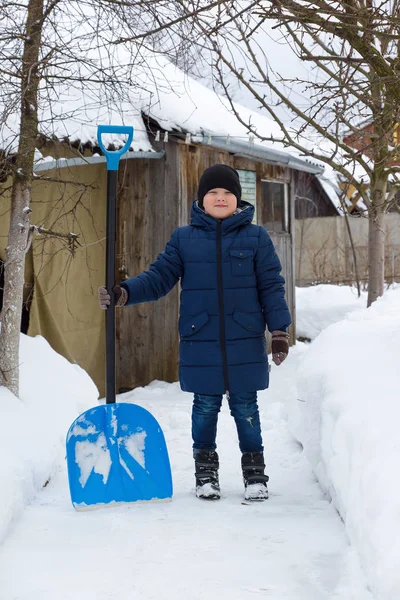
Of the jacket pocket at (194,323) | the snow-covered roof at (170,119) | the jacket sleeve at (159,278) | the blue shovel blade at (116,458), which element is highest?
the snow-covered roof at (170,119)

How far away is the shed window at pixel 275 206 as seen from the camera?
9820 mm

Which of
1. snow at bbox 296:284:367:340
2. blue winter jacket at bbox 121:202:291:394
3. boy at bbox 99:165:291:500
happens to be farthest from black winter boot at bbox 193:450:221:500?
snow at bbox 296:284:367:340

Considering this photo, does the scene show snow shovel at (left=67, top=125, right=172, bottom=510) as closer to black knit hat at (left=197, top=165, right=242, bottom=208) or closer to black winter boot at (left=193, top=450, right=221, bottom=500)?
black winter boot at (left=193, top=450, right=221, bottom=500)

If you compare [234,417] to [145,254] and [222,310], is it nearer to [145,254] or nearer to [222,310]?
[222,310]

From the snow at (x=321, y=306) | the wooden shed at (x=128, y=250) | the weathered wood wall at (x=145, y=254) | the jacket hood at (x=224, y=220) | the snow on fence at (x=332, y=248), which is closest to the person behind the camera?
the jacket hood at (x=224, y=220)

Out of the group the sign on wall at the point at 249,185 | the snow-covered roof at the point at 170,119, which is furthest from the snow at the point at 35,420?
the sign on wall at the point at 249,185

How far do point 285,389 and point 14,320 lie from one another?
144 inches

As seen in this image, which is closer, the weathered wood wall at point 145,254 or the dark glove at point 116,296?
the dark glove at point 116,296

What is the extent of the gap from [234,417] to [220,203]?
1.05 m

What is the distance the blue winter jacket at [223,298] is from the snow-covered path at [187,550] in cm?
59

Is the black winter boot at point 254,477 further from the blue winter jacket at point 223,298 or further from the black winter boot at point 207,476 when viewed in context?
the blue winter jacket at point 223,298

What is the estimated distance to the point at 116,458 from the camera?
3.52 metres

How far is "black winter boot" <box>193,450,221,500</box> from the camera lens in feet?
11.6

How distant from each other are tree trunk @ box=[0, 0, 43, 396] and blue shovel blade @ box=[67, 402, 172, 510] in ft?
2.94
